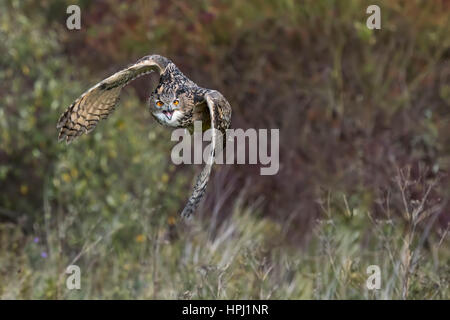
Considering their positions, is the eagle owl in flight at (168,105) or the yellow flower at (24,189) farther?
the yellow flower at (24,189)

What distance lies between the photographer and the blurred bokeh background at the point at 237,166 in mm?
6418

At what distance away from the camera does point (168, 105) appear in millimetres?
3348

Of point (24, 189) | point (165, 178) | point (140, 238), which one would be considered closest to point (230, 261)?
point (140, 238)

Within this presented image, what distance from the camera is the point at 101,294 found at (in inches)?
253

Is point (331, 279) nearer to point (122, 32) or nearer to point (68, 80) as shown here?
point (68, 80)

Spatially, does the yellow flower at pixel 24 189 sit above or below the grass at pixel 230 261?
above

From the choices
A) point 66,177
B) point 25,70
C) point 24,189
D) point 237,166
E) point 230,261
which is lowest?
point 230,261

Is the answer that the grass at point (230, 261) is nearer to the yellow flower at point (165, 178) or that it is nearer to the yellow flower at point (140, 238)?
the yellow flower at point (140, 238)

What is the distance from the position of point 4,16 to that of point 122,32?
1.86 meters

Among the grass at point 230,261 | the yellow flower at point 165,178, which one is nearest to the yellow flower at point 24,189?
the grass at point 230,261

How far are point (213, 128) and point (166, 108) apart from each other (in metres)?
0.21

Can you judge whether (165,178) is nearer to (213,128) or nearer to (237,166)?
(237,166)
